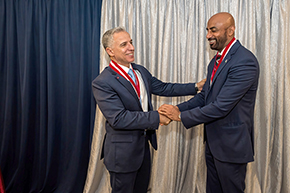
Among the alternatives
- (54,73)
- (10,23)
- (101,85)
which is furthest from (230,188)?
(10,23)

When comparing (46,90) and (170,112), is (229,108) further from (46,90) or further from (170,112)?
(46,90)

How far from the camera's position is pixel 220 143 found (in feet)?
5.93

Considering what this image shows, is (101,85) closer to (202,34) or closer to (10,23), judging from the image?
(202,34)

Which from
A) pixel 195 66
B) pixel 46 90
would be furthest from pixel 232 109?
pixel 46 90

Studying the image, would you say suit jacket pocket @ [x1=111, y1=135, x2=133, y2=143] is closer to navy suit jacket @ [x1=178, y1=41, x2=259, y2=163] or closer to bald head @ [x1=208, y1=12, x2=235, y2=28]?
navy suit jacket @ [x1=178, y1=41, x2=259, y2=163]

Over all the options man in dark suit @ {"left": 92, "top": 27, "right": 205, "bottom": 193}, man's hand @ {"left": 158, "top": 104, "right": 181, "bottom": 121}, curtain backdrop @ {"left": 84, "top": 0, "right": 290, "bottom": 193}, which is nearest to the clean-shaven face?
man in dark suit @ {"left": 92, "top": 27, "right": 205, "bottom": 193}

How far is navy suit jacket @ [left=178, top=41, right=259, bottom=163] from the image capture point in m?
1.67

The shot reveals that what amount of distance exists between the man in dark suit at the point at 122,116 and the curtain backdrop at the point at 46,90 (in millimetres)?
1070

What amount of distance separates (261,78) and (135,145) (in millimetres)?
1898

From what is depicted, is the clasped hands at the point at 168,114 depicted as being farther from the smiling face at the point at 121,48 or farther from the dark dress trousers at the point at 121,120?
the smiling face at the point at 121,48

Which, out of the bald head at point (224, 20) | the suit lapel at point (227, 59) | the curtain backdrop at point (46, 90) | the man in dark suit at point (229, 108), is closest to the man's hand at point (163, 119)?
the man in dark suit at point (229, 108)

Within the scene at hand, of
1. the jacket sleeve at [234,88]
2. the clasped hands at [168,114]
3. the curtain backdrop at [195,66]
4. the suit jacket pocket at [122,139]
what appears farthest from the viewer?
the curtain backdrop at [195,66]

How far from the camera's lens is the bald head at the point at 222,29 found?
182 cm

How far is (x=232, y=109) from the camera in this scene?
5.84ft
